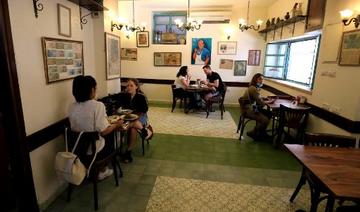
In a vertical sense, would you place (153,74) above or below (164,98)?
above

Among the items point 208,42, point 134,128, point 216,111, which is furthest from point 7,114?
point 208,42

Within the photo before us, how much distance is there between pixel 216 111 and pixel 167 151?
294 centimetres

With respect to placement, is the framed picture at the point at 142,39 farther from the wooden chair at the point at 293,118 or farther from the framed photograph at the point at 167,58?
the wooden chair at the point at 293,118

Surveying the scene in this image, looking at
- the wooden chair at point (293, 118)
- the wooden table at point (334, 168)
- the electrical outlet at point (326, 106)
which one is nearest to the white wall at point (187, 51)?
the wooden chair at point (293, 118)

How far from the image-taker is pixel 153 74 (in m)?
6.79

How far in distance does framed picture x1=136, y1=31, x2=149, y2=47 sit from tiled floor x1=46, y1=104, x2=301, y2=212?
3.65m

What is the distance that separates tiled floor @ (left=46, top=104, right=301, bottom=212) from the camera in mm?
2207

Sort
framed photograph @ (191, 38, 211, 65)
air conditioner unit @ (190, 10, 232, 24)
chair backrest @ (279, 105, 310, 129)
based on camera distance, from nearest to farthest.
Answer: chair backrest @ (279, 105, 310, 129) → air conditioner unit @ (190, 10, 232, 24) → framed photograph @ (191, 38, 211, 65)

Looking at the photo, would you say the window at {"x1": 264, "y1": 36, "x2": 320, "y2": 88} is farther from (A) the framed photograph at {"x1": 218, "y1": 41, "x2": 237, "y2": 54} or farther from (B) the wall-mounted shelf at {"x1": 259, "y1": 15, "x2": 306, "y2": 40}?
(A) the framed photograph at {"x1": 218, "y1": 41, "x2": 237, "y2": 54}

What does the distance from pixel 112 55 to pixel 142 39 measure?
11.6ft

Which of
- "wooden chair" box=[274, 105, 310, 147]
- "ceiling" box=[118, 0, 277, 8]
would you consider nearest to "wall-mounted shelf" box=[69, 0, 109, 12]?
"wooden chair" box=[274, 105, 310, 147]

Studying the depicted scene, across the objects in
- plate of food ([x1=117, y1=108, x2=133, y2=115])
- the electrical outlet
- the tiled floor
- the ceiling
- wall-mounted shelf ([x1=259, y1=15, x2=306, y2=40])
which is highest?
the ceiling

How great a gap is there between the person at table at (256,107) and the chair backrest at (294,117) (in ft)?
1.37

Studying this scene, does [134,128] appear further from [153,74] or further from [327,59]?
[153,74]
